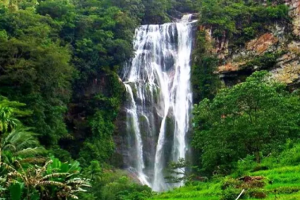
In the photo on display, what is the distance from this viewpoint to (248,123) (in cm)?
1511

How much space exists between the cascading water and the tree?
8.67 meters

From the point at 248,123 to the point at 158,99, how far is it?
13419 mm

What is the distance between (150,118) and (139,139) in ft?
5.80

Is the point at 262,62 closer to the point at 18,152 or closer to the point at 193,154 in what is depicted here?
the point at 193,154

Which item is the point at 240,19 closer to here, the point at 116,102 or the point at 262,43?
the point at 262,43

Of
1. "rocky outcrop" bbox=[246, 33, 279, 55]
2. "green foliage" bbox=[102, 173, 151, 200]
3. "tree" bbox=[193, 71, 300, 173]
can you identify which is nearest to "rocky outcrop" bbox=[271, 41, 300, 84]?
"rocky outcrop" bbox=[246, 33, 279, 55]

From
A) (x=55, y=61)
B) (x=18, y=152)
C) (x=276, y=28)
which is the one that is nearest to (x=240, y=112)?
(x=18, y=152)

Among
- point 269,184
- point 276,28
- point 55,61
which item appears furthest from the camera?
point 276,28

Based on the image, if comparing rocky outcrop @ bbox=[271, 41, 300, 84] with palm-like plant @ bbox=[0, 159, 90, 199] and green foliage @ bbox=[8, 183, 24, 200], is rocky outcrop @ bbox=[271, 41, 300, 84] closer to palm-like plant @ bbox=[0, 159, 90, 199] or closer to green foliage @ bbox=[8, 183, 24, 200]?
palm-like plant @ bbox=[0, 159, 90, 199]

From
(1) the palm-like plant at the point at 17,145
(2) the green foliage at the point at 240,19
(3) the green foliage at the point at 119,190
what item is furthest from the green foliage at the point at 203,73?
(1) the palm-like plant at the point at 17,145

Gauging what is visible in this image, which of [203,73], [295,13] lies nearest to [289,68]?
[295,13]

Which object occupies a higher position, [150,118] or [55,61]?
[55,61]

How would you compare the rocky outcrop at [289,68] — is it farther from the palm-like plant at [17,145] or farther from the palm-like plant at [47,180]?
the palm-like plant at [47,180]

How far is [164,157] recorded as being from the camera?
83.2ft
